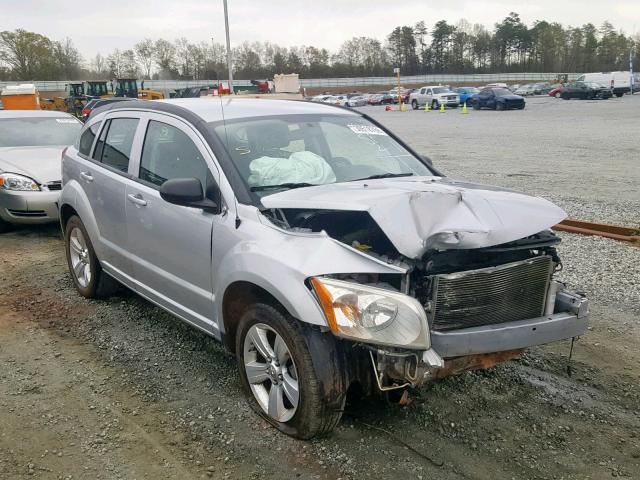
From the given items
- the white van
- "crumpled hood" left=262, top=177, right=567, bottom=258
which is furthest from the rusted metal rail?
the white van

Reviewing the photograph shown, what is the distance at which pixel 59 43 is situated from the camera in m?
81.2

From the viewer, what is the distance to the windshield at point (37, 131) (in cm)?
905

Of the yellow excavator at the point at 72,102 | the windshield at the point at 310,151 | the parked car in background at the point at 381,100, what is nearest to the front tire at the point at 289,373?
the windshield at the point at 310,151

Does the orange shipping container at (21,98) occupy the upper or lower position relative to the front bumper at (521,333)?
upper

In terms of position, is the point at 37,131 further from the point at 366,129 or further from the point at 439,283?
the point at 439,283

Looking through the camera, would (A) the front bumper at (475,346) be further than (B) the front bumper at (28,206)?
No

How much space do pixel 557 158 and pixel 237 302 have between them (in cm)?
1320

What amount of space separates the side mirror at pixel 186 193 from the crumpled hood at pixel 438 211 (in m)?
0.41

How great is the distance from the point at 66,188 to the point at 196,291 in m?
2.53

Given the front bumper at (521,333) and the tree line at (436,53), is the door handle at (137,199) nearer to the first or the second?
the front bumper at (521,333)

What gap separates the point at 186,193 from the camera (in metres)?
3.51

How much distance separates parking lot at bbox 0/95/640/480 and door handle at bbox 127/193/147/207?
1091 mm

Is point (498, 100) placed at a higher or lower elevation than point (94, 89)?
lower

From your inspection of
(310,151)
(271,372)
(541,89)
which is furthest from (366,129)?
(541,89)
